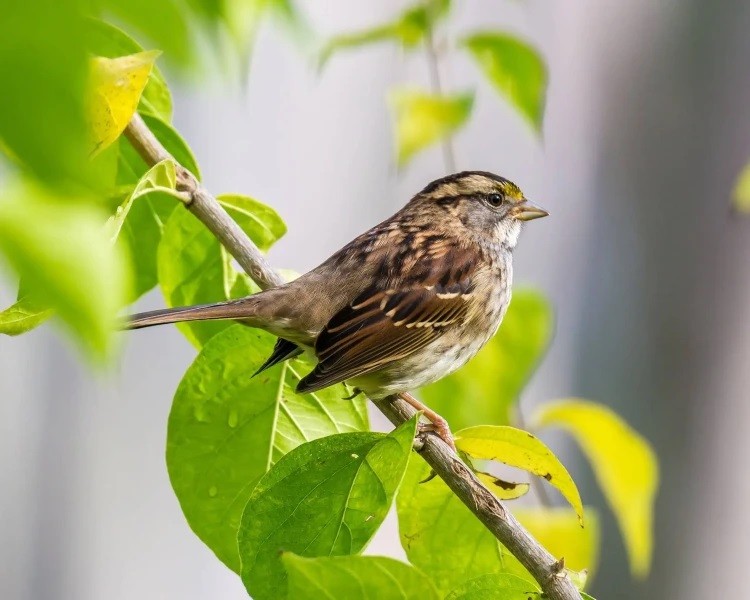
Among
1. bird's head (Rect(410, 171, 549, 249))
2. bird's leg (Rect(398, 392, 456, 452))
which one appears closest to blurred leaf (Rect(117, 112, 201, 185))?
bird's leg (Rect(398, 392, 456, 452))

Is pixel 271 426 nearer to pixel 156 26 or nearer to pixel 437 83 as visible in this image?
pixel 156 26

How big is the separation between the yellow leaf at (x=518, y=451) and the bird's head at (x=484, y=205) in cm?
137

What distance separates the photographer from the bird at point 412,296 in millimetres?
2059

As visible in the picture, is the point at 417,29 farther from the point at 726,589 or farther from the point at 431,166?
the point at 726,589

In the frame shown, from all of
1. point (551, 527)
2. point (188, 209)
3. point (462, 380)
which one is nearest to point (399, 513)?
point (188, 209)

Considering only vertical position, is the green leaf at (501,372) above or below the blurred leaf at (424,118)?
below

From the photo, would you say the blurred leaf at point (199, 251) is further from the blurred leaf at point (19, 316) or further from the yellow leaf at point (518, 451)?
the yellow leaf at point (518, 451)

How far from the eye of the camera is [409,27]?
232cm

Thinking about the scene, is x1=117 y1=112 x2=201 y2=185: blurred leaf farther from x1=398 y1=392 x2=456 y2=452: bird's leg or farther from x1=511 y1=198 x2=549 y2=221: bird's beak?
x1=511 y1=198 x2=549 y2=221: bird's beak

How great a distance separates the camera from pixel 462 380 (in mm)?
2303

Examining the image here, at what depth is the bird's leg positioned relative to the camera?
4.97ft

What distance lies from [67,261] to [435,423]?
1.38 meters

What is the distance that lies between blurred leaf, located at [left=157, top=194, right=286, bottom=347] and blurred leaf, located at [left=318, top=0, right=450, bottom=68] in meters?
0.71

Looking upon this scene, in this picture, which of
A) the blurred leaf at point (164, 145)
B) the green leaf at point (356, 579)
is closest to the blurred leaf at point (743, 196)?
the blurred leaf at point (164, 145)
